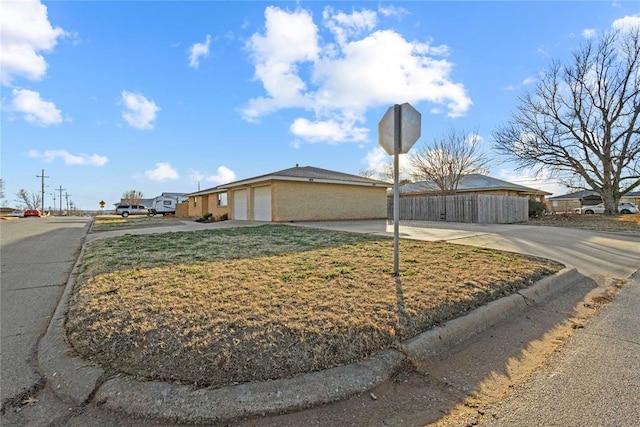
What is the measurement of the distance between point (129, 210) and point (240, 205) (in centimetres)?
2475

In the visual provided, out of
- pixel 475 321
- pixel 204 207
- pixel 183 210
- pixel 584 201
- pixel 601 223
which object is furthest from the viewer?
pixel 584 201

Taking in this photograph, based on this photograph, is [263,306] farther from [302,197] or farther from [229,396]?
[302,197]

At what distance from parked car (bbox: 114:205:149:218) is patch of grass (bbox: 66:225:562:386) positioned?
1423 inches

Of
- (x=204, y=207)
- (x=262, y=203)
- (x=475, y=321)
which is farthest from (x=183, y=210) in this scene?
(x=475, y=321)

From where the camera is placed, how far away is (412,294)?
393 cm

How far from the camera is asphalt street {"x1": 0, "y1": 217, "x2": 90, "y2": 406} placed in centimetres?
259

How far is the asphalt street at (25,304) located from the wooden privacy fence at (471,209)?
61.0ft

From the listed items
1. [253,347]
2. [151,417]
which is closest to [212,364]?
[253,347]

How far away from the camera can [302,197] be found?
58.0ft

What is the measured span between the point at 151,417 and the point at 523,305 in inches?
167

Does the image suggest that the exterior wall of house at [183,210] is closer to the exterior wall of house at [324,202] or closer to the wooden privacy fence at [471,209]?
the exterior wall of house at [324,202]

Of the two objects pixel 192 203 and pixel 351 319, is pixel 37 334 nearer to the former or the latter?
pixel 351 319

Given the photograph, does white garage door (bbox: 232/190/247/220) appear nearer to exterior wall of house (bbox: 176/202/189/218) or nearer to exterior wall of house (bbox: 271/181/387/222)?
exterior wall of house (bbox: 271/181/387/222)

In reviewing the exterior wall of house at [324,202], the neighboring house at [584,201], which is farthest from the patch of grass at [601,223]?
the neighboring house at [584,201]
